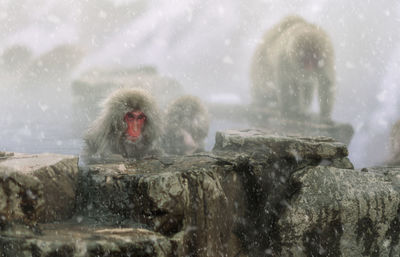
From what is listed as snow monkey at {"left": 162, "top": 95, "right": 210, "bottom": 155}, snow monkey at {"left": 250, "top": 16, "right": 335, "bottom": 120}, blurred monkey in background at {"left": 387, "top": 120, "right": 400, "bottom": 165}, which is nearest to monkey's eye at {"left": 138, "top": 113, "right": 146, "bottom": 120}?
snow monkey at {"left": 162, "top": 95, "right": 210, "bottom": 155}

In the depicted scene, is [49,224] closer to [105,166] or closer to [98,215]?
[98,215]

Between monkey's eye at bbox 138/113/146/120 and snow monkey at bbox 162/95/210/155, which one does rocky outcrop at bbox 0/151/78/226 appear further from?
snow monkey at bbox 162/95/210/155

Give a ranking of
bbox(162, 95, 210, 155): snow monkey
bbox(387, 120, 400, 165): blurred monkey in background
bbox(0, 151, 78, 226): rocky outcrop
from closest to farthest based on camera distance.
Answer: bbox(0, 151, 78, 226): rocky outcrop < bbox(387, 120, 400, 165): blurred monkey in background < bbox(162, 95, 210, 155): snow monkey

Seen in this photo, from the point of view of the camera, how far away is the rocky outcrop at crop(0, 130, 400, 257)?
56.0 inches

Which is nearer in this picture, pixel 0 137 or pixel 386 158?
pixel 0 137

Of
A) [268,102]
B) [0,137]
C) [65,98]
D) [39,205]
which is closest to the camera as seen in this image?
[39,205]

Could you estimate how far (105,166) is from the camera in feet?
5.92

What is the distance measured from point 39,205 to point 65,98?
299 cm

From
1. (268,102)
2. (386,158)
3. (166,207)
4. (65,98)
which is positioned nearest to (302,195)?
(166,207)

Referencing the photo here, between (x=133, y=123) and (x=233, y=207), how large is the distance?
2.32ft

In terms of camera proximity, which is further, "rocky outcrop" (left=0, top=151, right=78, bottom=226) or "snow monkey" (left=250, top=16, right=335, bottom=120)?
"snow monkey" (left=250, top=16, right=335, bottom=120)

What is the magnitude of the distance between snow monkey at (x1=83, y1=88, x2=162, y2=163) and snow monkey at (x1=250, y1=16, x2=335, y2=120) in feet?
8.74

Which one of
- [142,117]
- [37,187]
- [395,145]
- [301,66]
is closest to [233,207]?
[142,117]

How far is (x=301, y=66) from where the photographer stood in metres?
4.57
